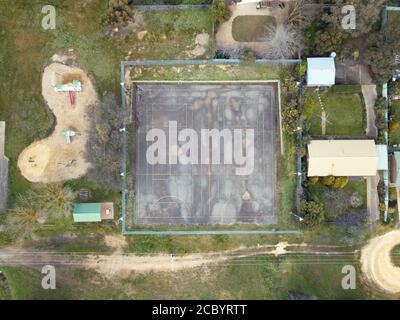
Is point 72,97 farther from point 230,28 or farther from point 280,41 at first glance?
point 280,41

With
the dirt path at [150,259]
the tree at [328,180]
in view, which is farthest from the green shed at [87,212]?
the tree at [328,180]

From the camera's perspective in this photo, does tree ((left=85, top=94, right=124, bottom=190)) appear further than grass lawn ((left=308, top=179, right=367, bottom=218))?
No

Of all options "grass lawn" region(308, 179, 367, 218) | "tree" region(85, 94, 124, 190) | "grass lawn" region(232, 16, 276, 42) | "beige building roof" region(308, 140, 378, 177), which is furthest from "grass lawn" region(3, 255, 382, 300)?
"grass lawn" region(232, 16, 276, 42)

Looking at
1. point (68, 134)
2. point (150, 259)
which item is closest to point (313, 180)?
point (150, 259)

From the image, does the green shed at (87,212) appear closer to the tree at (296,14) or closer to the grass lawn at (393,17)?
the tree at (296,14)

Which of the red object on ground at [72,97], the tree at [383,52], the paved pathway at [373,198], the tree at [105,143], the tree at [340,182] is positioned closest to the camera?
the tree at [383,52]

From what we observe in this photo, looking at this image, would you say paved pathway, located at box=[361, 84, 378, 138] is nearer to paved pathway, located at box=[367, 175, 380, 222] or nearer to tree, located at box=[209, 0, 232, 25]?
paved pathway, located at box=[367, 175, 380, 222]

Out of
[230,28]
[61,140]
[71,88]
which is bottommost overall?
[61,140]
